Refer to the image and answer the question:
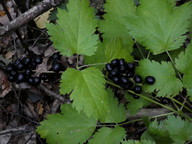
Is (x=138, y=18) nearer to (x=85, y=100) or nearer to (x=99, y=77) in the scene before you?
(x=99, y=77)

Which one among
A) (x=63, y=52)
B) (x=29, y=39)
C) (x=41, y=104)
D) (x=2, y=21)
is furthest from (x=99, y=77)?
(x=2, y=21)

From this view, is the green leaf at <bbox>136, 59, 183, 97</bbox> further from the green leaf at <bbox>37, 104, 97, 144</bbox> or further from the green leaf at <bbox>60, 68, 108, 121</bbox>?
the green leaf at <bbox>37, 104, 97, 144</bbox>

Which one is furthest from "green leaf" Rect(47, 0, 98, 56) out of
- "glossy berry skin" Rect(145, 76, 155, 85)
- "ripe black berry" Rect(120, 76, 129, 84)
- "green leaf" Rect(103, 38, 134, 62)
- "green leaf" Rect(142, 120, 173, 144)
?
"green leaf" Rect(142, 120, 173, 144)

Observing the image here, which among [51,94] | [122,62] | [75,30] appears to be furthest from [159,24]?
[51,94]

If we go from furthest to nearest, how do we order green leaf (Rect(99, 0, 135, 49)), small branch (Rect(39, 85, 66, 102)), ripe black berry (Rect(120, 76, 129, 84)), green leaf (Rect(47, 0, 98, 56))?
small branch (Rect(39, 85, 66, 102))
green leaf (Rect(99, 0, 135, 49))
ripe black berry (Rect(120, 76, 129, 84))
green leaf (Rect(47, 0, 98, 56))

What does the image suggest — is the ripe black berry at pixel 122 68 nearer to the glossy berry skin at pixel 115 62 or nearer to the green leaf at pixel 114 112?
the glossy berry skin at pixel 115 62

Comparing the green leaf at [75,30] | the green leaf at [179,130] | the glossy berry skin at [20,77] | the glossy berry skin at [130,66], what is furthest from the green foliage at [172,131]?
the glossy berry skin at [20,77]

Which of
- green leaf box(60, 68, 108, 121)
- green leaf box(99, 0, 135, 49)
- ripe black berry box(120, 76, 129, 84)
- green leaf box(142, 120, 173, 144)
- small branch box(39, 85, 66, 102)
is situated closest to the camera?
green leaf box(60, 68, 108, 121)
